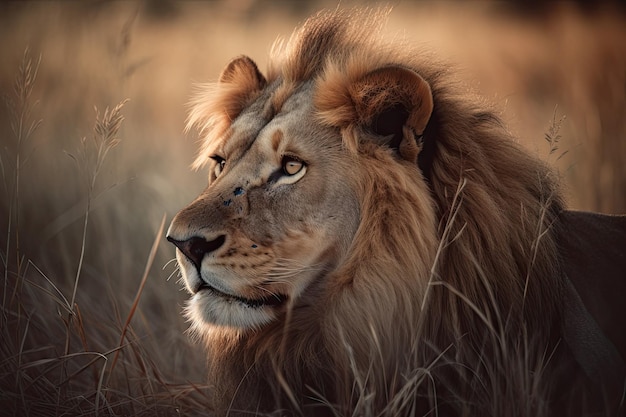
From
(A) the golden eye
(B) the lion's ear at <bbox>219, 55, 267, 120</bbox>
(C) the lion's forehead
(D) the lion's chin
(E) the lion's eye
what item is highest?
(B) the lion's ear at <bbox>219, 55, 267, 120</bbox>

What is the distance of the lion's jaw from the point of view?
2332 millimetres

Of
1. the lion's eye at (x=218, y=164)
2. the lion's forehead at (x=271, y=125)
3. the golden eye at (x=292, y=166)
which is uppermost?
the lion's forehead at (x=271, y=125)

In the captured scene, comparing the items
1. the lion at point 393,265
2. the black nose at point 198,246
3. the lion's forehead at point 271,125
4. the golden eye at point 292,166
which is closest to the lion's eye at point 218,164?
the lion's forehead at point 271,125

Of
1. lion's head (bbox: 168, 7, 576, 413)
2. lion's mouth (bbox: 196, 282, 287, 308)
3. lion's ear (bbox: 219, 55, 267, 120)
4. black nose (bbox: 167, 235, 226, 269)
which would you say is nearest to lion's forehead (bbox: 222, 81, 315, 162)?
lion's head (bbox: 168, 7, 576, 413)

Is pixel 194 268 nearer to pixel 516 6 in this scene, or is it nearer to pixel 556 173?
pixel 556 173

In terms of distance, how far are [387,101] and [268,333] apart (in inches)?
38.0

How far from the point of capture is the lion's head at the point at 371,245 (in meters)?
2.34

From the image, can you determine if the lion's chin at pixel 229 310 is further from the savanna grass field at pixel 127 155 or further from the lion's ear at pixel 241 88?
the lion's ear at pixel 241 88

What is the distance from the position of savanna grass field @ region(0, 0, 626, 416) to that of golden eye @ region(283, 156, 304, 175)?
2.21ft

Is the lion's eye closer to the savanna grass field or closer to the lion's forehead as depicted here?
the lion's forehead

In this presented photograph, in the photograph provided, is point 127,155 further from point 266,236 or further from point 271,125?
point 266,236

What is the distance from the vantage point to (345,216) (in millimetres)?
2432

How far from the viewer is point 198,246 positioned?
91.6 inches

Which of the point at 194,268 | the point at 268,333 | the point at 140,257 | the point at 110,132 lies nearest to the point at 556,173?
the point at 268,333
